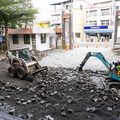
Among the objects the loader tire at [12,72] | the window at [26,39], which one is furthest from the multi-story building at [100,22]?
the loader tire at [12,72]

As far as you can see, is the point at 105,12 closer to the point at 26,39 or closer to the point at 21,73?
the point at 26,39

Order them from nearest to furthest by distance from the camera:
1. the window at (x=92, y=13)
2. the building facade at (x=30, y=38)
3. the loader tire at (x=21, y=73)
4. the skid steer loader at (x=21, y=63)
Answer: the loader tire at (x=21, y=73), the skid steer loader at (x=21, y=63), the building facade at (x=30, y=38), the window at (x=92, y=13)

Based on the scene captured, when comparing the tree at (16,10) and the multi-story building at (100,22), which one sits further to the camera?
the multi-story building at (100,22)

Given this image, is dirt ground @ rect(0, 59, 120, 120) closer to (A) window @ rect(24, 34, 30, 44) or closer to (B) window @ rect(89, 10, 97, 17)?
(A) window @ rect(24, 34, 30, 44)

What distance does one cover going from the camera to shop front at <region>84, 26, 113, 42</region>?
4228 centimetres

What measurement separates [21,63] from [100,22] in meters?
40.7

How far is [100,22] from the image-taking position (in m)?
45.0

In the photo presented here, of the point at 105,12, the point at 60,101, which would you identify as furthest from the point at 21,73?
the point at 105,12

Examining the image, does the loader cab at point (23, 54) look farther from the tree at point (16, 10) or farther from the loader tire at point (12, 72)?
the tree at point (16, 10)

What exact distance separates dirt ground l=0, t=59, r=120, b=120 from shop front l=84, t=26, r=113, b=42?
1424 inches

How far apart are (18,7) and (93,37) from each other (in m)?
30.7

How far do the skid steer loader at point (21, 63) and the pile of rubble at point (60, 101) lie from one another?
959 millimetres

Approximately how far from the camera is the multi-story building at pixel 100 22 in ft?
139

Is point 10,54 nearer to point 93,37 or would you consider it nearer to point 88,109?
point 88,109
